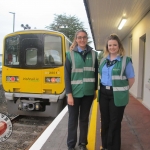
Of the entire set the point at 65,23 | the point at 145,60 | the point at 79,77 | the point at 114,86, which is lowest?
the point at 114,86

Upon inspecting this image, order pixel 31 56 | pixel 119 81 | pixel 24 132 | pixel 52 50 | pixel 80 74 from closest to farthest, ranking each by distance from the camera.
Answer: pixel 119 81, pixel 80 74, pixel 24 132, pixel 52 50, pixel 31 56

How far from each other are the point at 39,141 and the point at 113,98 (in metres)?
1.64

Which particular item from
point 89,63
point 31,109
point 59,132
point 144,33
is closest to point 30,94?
point 31,109

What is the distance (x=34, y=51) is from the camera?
20.3 ft

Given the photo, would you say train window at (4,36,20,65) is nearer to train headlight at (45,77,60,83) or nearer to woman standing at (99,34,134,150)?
train headlight at (45,77,60,83)

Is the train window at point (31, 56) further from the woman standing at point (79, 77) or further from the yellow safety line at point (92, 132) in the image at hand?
the woman standing at point (79, 77)

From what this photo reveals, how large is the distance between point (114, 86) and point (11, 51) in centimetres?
439

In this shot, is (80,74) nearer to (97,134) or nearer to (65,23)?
(97,134)

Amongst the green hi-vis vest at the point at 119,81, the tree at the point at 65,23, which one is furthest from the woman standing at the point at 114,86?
the tree at the point at 65,23

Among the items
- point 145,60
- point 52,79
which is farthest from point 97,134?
point 145,60

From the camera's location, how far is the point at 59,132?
4133 millimetres

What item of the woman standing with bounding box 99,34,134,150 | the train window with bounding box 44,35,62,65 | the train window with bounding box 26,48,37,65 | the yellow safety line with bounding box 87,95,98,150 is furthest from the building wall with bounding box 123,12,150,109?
the woman standing with bounding box 99,34,134,150

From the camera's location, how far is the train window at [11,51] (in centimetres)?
621

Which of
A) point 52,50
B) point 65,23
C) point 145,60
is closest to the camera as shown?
point 52,50
